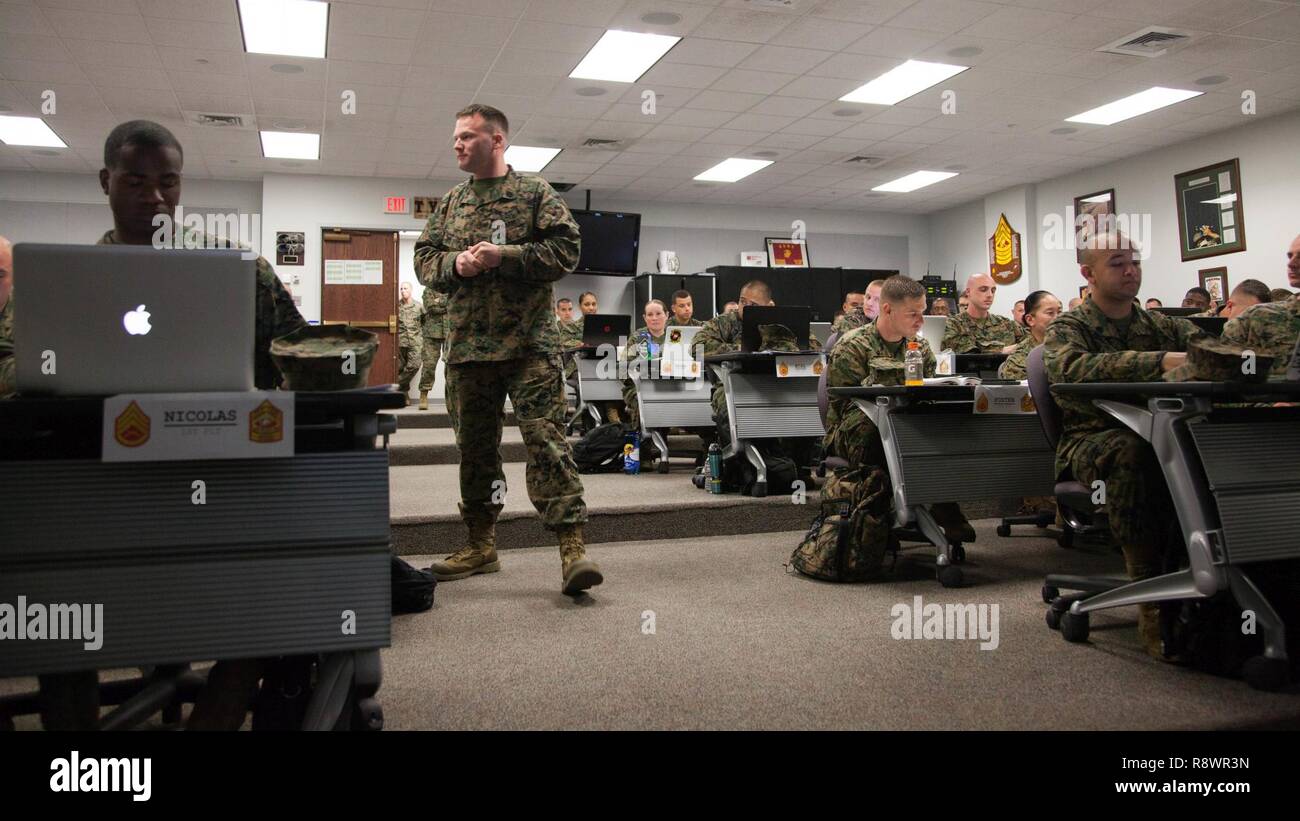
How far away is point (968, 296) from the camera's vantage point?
6.08 metres

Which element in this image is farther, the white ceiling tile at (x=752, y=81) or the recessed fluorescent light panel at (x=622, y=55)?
the white ceiling tile at (x=752, y=81)

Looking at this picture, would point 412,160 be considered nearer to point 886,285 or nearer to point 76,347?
point 886,285

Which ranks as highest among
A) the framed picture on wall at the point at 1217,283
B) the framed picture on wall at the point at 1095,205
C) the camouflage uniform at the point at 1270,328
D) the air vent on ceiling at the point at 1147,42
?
the air vent on ceiling at the point at 1147,42

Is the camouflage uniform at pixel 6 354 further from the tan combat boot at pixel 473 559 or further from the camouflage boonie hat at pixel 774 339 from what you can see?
the camouflage boonie hat at pixel 774 339

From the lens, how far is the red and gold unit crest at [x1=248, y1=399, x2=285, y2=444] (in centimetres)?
127

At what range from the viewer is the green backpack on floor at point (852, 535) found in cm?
313

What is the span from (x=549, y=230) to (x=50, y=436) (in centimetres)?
169

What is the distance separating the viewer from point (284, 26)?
5.87 m

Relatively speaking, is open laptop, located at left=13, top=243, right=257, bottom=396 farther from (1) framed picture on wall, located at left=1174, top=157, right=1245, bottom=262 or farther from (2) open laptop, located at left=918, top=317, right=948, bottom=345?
(1) framed picture on wall, located at left=1174, top=157, right=1245, bottom=262

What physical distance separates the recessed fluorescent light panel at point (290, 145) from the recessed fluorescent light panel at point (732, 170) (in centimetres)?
433

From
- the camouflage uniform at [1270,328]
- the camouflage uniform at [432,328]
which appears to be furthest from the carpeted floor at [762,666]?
the camouflage uniform at [432,328]

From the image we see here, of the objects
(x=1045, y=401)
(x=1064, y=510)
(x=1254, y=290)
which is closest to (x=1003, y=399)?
(x=1045, y=401)

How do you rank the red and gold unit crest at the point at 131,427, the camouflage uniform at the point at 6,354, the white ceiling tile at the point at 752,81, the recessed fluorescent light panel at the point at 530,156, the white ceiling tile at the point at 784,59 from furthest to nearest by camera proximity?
1. the recessed fluorescent light panel at the point at 530,156
2. the white ceiling tile at the point at 752,81
3. the white ceiling tile at the point at 784,59
4. the camouflage uniform at the point at 6,354
5. the red and gold unit crest at the point at 131,427
